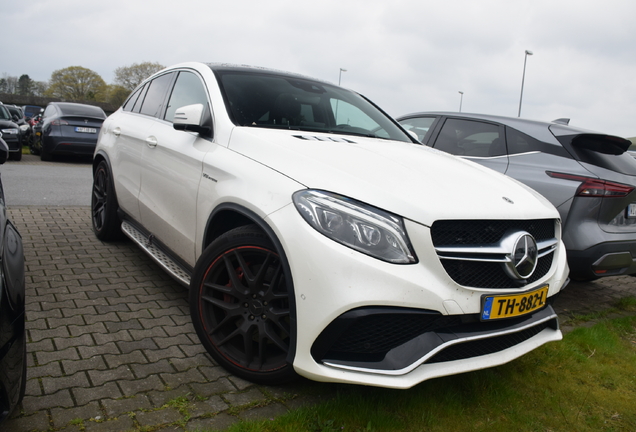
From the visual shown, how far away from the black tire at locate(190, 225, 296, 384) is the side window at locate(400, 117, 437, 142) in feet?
11.7

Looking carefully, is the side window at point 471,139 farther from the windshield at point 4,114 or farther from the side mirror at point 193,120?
the windshield at point 4,114

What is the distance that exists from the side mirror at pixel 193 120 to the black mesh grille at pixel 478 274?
1735mm

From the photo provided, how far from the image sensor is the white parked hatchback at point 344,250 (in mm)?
2227

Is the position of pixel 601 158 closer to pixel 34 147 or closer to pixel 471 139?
pixel 471 139

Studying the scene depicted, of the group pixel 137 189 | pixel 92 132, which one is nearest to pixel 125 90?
pixel 92 132

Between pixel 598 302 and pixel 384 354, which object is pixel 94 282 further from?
pixel 598 302

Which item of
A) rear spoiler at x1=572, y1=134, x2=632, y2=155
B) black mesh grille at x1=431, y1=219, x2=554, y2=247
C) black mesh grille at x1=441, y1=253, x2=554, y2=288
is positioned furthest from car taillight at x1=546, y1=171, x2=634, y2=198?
black mesh grille at x1=441, y1=253, x2=554, y2=288

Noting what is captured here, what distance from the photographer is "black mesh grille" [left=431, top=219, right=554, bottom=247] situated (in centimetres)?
230

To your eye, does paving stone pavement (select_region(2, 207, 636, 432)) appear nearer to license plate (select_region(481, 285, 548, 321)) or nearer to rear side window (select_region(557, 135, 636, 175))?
license plate (select_region(481, 285, 548, 321))

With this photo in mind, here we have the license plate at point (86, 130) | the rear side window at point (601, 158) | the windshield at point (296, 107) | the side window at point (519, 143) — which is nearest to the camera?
the windshield at point (296, 107)

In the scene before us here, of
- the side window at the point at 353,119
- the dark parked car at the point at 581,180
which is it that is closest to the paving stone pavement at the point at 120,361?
the dark parked car at the point at 581,180

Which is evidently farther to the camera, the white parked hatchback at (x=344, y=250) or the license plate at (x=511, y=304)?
the license plate at (x=511, y=304)

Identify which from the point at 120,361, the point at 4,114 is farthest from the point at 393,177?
the point at 4,114

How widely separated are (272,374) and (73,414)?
2.97 feet
